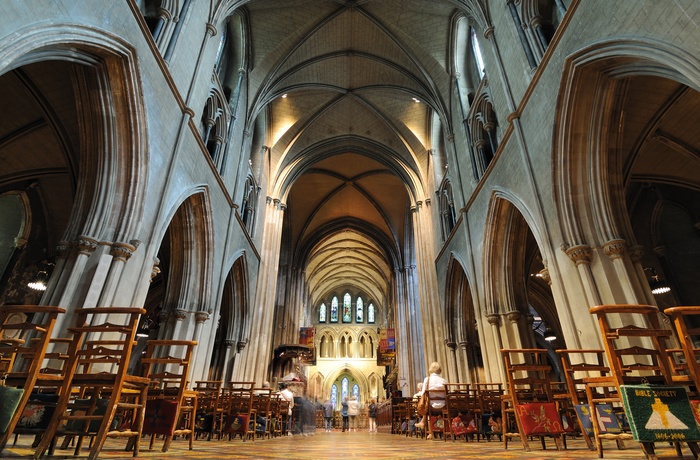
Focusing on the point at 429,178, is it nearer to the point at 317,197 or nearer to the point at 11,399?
the point at 317,197

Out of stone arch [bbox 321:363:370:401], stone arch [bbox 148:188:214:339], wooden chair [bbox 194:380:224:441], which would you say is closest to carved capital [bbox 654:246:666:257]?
wooden chair [bbox 194:380:224:441]

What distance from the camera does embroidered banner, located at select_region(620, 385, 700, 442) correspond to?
8.35 ft

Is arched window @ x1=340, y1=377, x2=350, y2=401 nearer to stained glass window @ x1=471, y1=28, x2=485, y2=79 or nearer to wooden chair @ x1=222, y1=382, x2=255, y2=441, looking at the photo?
wooden chair @ x1=222, y1=382, x2=255, y2=441

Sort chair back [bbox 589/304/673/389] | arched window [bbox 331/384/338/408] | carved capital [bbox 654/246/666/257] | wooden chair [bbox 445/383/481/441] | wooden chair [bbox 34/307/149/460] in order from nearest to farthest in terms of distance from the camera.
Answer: wooden chair [bbox 34/307/149/460] → chair back [bbox 589/304/673/389] → wooden chair [bbox 445/383/481/441] → carved capital [bbox 654/246/666/257] → arched window [bbox 331/384/338/408]

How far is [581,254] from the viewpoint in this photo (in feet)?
19.1

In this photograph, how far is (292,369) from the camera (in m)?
18.2

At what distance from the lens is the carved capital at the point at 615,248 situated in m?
5.68

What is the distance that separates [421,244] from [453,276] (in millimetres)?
3115

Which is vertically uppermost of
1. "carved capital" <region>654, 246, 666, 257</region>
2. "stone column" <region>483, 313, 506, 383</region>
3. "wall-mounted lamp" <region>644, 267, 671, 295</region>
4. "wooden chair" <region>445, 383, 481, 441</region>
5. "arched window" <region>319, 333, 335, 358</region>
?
"arched window" <region>319, 333, 335, 358</region>

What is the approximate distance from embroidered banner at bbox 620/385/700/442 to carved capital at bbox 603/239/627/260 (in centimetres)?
343

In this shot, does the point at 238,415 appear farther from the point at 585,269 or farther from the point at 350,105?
the point at 350,105

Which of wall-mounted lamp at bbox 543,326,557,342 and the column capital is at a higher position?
wall-mounted lamp at bbox 543,326,557,342

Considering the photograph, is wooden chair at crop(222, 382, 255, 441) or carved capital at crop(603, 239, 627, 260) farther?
wooden chair at crop(222, 382, 255, 441)

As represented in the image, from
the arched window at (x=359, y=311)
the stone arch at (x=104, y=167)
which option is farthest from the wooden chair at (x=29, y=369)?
the arched window at (x=359, y=311)
